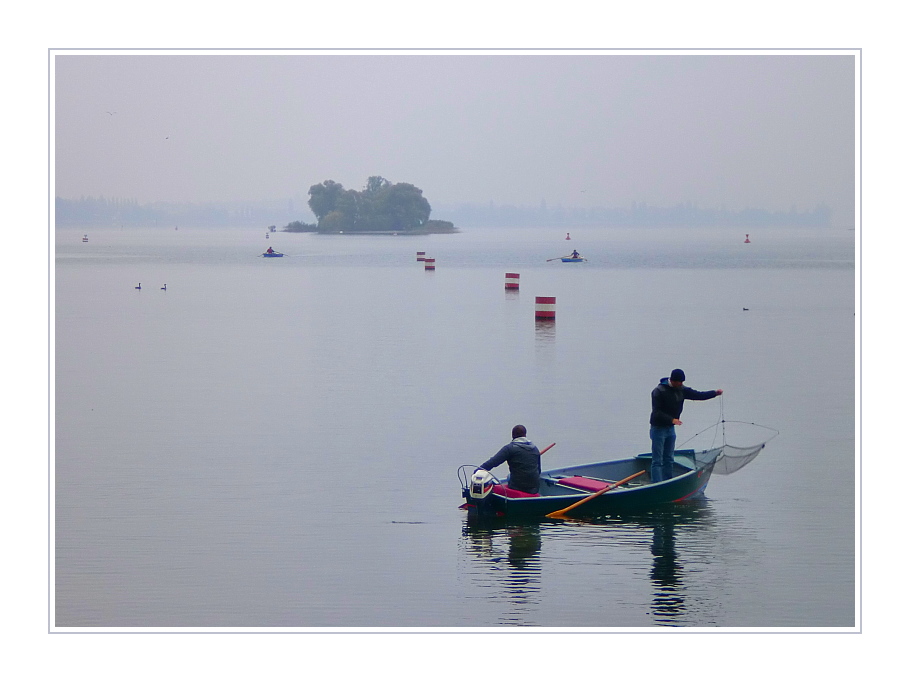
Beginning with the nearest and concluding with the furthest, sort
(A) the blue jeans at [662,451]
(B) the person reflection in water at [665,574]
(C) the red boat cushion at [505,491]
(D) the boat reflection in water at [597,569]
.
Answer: (D) the boat reflection in water at [597,569] → (B) the person reflection in water at [665,574] → (C) the red boat cushion at [505,491] → (A) the blue jeans at [662,451]

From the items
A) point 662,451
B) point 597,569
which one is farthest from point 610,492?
point 597,569

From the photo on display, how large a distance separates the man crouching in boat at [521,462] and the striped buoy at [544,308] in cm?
2406

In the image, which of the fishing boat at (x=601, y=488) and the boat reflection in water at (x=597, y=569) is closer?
the boat reflection in water at (x=597, y=569)

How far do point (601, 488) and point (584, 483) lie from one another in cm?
29

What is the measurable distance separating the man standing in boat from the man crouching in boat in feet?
5.59

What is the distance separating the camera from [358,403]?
23.0 m

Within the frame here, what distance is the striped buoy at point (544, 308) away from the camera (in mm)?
38406

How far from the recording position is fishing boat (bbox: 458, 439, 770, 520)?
1412cm

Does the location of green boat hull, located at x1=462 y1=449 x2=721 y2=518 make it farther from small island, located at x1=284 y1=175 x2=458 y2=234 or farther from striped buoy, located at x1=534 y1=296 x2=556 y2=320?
small island, located at x1=284 y1=175 x2=458 y2=234

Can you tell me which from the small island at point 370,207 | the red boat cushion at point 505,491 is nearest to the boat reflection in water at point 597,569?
the red boat cushion at point 505,491

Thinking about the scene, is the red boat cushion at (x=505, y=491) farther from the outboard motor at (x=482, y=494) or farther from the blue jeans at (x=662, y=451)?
the blue jeans at (x=662, y=451)

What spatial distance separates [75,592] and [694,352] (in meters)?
21.1

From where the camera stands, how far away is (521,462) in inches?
558
